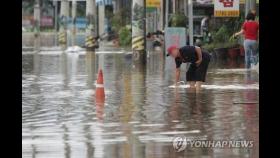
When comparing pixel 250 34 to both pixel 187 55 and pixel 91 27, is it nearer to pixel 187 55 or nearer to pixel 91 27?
pixel 187 55

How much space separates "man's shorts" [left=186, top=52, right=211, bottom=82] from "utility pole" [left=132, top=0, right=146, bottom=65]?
37.4 feet

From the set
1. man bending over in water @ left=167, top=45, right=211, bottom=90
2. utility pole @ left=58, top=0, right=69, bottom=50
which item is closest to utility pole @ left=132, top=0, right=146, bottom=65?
man bending over in water @ left=167, top=45, right=211, bottom=90

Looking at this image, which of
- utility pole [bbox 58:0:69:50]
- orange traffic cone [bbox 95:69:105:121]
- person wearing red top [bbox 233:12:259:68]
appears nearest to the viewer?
orange traffic cone [bbox 95:69:105:121]

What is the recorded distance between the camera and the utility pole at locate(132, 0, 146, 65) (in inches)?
1267

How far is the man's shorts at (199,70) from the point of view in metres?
20.2

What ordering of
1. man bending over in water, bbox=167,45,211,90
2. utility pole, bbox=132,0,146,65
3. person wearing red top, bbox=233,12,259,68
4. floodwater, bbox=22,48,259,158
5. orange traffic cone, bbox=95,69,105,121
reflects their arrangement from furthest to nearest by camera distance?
Answer: utility pole, bbox=132,0,146,65 → person wearing red top, bbox=233,12,259,68 → man bending over in water, bbox=167,45,211,90 → orange traffic cone, bbox=95,69,105,121 → floodwater, bbox=22,48,259,158

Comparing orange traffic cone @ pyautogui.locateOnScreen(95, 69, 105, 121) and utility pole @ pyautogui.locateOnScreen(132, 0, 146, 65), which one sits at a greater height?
utility pole @ pyautogui.locateOnScreen(132, 0, 146, 65)

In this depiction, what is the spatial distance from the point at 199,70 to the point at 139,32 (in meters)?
12.8

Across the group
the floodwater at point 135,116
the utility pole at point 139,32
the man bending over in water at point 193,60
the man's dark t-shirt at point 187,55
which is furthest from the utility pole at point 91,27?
the man's dark t-shirt at point 187,55

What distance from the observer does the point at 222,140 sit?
11.9 meters

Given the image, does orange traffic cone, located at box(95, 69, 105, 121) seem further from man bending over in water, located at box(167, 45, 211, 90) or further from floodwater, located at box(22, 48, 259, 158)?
man bending over in water, located at box(167, 45, 211, 90)

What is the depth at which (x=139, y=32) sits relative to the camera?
108 ft

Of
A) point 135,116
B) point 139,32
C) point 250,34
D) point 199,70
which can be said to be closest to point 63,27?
point 139,32
